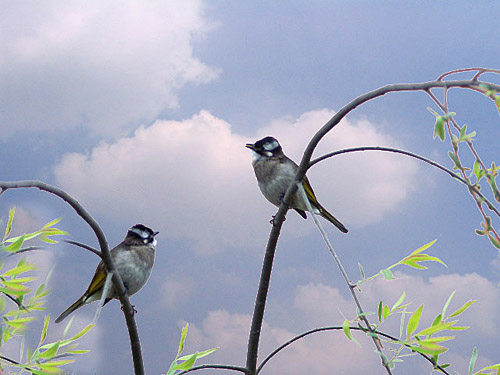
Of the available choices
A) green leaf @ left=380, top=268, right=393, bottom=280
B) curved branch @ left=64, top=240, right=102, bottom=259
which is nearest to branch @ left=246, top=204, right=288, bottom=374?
curved branch @ left=64, top=240, right=102, bottom=259

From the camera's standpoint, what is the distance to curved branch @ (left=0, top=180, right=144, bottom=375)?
140 centimetres

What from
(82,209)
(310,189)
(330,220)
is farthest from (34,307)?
Answer: (330,220)

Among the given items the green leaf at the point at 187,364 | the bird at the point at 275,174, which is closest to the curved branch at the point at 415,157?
the green leaf at the point at 187,364

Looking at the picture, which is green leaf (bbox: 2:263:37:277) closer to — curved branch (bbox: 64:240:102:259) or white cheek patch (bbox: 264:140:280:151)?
curved branch (bbox: 64:240:102:259)

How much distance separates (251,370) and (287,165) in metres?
1.26

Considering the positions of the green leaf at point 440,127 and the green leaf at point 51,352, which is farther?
the green leaf at point 51,352

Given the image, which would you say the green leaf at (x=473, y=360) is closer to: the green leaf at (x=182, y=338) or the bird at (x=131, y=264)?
the green leaf at (x=182, y=338)

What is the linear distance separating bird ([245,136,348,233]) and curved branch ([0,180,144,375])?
1.04 metres

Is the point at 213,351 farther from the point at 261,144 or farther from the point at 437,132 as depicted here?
the point at 261,144

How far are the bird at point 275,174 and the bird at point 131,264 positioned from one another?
0.64 m

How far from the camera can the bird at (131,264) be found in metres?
2.62

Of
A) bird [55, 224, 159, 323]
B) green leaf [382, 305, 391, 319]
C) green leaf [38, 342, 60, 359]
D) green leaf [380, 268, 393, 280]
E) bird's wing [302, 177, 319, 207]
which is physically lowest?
green leaf [38, 342, 60, 359]

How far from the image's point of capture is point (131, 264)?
2.81 metres

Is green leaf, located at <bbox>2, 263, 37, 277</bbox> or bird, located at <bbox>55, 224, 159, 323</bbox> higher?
bird, located at <bbox>55, 224, 159, 323</bbox>
